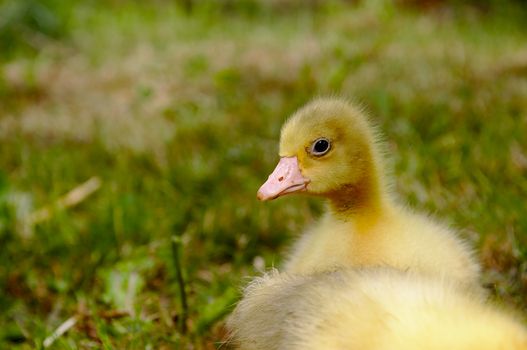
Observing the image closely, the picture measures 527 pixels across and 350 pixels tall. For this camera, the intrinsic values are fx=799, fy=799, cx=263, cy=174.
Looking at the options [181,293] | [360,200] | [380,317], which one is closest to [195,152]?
[181,293]

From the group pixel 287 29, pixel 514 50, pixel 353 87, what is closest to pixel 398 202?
pixel 353 87

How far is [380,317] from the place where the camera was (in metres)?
1.06

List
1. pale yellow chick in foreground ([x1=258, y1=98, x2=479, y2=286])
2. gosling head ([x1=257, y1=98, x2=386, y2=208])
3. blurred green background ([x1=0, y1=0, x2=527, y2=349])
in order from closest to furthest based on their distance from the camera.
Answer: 1. pale yellow chick in foreground ([x1=258, y1=98, x2=479, y2=286])
2. gosling head ([x1=257, y1=98, x2=386, y2=208])
3. blurred green background ([x1=0, y1=0, x2=527, y2=349])

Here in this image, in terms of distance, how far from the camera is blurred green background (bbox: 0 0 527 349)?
7.43 feet

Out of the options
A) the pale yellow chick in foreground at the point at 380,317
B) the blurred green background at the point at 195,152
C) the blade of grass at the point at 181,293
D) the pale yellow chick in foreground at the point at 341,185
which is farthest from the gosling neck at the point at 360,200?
the pale yellow chick in foreground at the point at 380,317

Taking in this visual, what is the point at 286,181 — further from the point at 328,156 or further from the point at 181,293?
the point at 181,293

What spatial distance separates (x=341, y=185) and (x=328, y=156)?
0.25ft

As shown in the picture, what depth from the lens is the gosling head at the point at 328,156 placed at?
1886 millimetres

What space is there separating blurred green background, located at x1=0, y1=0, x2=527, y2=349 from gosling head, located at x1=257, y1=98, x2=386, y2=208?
0.90ft

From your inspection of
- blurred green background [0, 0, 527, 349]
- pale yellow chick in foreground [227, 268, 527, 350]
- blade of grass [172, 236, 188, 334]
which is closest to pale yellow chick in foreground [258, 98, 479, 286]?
blurred green background [0, 0, 527, 349]

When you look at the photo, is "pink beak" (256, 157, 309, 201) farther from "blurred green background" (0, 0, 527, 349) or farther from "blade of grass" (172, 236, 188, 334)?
"blade of grass" (172, 236, 188, 334)

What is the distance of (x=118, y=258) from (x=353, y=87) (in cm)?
172

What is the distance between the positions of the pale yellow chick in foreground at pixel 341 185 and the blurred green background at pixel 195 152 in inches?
7.6

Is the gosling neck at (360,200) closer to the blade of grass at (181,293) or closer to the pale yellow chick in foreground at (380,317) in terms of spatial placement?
the blade of grass at (181,293)
